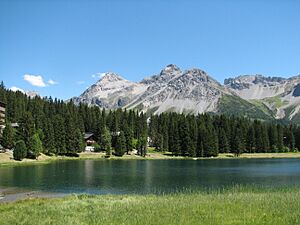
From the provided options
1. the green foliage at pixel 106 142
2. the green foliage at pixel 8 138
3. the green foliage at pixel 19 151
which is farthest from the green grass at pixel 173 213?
the green foliage at pixel 106 142

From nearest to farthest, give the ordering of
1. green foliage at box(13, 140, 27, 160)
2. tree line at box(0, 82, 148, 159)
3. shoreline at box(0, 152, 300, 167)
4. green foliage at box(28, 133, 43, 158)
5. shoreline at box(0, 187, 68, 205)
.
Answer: shoreline at box(0, 187, 68, 205)
shoreline at box(0, 152, 300, 167)
green foliage at box(13, 140, 27, 160)
green foliage at box(28, 133, 43, 158)
tree line at box(0, 82, 148, 159)

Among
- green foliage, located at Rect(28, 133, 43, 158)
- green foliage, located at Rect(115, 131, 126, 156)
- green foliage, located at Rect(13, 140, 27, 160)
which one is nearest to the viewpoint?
green foliage, located at Rect(13, 140, 27, 160)

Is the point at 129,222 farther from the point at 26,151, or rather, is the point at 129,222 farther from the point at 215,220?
the point at 26,151

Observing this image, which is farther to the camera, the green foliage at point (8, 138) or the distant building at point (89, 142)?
the distant building at point (89, 142)

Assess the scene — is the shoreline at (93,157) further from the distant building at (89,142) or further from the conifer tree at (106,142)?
the distant building at (89,142)

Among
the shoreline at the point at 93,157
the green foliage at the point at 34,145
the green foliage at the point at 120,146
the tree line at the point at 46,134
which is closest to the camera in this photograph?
the shoreline at the point at 93,157

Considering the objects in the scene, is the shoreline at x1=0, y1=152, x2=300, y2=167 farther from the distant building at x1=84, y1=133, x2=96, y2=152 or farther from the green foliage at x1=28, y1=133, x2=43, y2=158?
the distant building at x1=84, y1=133, x2=96, y2=152

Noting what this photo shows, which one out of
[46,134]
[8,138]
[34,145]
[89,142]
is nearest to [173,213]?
[34,145]

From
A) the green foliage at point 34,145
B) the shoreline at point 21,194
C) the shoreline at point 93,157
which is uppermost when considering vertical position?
the green foliage at point 34,145

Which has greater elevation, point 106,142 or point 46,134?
point 46,134

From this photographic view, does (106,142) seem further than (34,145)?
Yes

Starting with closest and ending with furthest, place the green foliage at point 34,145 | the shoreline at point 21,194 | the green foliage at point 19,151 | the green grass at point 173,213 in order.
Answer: the green grass at point 173,213 → the shoreline at point 21,194 → the green foliage at point 19,151 → the green foliage at point 34,145

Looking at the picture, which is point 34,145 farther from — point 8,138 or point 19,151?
point 19,151

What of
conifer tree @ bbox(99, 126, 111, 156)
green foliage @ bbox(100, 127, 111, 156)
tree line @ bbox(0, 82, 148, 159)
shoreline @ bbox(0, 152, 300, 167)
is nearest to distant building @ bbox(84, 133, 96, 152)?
tree line @ bbox(0, 82, 148, 159)
